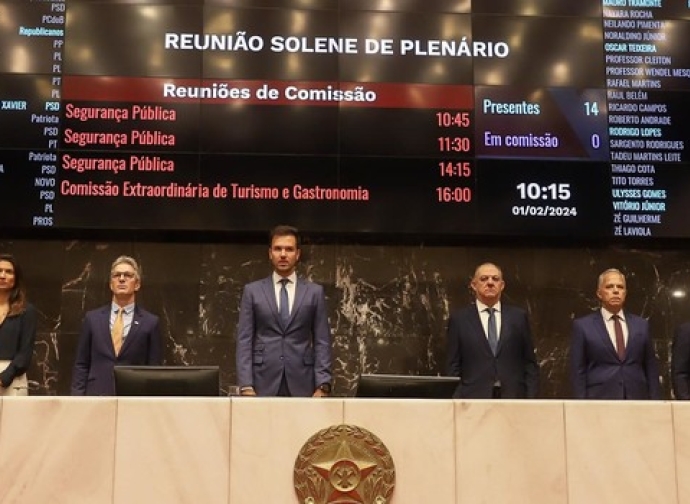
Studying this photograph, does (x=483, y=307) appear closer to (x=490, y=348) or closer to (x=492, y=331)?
(x=492, y=331)

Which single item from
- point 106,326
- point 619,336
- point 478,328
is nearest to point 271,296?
point 106,326

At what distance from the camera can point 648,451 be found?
3467 mm

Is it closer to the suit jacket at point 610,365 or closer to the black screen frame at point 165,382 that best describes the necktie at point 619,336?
the suit jacket at point 610,365

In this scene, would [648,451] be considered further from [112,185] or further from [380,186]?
[112,185]

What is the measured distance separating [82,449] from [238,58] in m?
3.40

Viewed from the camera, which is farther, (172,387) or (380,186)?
(380,186)

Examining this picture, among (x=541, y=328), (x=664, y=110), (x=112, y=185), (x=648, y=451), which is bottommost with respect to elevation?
(x=648, y=451)

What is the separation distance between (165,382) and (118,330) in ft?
4.59

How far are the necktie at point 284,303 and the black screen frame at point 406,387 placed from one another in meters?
1.07

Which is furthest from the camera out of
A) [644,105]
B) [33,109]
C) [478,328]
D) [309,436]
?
[644,105]

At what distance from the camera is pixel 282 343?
4.52m

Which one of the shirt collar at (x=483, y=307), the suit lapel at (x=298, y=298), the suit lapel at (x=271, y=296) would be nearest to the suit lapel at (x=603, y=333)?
the shirt collar at (x=483, y=307)

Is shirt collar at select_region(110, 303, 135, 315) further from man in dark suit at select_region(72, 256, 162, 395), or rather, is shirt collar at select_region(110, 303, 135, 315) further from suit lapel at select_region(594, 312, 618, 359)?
suit lapel at select_region(594, 312, 618, 359)

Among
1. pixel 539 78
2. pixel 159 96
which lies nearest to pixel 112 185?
pixel 159 96
